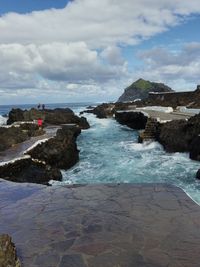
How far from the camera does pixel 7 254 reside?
4840 millimetres

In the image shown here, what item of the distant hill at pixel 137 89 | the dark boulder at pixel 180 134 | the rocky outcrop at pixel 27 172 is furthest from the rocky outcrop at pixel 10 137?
the distant hill at pixel 137 89

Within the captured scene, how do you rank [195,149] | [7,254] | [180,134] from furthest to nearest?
[180,134] → [195,149] → [7,254]

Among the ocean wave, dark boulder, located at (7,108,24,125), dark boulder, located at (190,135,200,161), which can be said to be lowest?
the ocean wave

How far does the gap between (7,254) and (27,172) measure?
31.2 ft

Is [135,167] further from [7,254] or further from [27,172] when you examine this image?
[7,254]

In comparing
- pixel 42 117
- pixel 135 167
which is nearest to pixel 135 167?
pixel 135 167

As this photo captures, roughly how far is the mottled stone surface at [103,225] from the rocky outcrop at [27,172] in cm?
411

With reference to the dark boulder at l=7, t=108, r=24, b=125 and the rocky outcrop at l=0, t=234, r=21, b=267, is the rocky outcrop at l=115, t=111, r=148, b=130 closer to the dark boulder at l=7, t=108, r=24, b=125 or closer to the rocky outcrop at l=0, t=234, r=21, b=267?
the dark boulder at l=7, t=108, r=24, b=125

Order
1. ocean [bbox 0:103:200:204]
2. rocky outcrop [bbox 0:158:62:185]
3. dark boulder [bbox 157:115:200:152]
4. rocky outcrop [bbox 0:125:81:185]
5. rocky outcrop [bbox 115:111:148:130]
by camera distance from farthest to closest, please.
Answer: rocky outcrop [bbox 115:111:148:130]
dark boulder [bbox 157:115:200:152]
ocean [bbox 0:103:200:204]
rocky outcrop [bbox 0:125:81:185]
rocky outcrop [bbox 0:158:62:185]

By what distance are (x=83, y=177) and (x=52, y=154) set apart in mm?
2744

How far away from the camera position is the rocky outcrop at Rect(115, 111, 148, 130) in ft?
115

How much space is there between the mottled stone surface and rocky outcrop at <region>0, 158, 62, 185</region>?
4108 millimetres

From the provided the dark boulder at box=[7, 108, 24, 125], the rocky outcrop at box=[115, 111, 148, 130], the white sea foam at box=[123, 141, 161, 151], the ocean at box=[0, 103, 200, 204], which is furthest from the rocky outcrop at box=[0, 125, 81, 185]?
the rocky outcrop at box=[115, 111, 148, 130]

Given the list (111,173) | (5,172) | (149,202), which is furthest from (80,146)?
(149,202)
